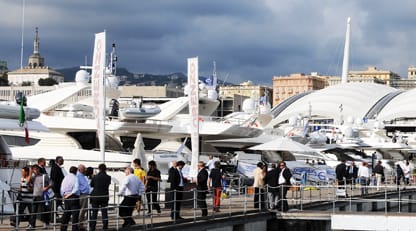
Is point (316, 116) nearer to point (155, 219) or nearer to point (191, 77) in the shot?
point (191, 77)

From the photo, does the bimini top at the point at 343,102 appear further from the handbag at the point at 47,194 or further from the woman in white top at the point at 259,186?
the handbag at the point at 47,194

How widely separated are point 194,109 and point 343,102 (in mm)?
107348

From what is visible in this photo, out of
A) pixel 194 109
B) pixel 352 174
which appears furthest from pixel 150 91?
pixel 194 109

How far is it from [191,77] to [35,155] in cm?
1059

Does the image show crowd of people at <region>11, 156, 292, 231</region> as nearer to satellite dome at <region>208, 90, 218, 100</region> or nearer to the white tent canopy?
the white tent canopy

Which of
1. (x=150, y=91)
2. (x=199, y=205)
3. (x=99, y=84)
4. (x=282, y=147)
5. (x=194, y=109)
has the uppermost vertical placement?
(x=150, y=91)

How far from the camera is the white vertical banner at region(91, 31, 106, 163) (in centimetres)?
2598

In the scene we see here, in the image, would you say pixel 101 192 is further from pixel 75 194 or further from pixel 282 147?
pixel 282 147

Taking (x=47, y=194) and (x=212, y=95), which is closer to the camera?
(x=47, y=194)

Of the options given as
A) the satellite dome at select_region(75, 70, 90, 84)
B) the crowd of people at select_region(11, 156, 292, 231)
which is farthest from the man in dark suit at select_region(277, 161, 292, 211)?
the satellite dome at select_region(75, 70, 90, 84)

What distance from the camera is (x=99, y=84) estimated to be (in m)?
26.4

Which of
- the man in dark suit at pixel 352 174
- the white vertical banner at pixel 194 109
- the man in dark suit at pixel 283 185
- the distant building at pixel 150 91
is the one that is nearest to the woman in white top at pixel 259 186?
the man in dark suit at pixel 283 185

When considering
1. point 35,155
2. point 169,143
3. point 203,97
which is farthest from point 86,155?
point 203,97

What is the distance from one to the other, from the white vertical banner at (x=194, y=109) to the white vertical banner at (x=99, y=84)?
3317 millimetres
